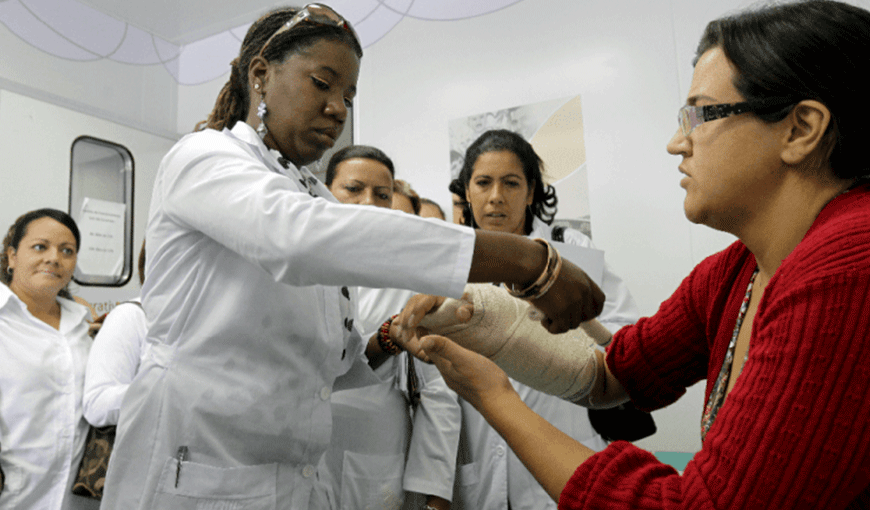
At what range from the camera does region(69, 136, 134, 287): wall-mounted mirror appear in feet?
11.8

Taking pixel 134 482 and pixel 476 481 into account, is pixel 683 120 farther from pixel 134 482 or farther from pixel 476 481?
pixel 476 481

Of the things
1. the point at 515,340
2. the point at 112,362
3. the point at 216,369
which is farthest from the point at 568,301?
the point at 112,362

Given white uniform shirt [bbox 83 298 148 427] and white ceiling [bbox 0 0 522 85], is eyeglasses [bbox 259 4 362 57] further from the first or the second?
white ceiling [bbox 0 0 522 85]

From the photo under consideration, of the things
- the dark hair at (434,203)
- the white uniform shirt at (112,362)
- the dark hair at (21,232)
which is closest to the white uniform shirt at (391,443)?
the white uniform shirt at (112,362)

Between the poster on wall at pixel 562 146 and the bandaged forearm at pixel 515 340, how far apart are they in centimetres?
167

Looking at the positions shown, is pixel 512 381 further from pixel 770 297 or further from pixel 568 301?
pixel 770 297

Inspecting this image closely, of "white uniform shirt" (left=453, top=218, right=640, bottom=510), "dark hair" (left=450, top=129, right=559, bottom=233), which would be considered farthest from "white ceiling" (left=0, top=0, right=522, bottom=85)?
"white uniform shirt" (left=453, top=218, right=640, bottom=510)

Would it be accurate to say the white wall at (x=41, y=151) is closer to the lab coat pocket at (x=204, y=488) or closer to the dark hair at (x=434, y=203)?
the dark hair at (x=434, y=203)

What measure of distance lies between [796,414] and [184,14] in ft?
13.8

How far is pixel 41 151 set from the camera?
3303 mm

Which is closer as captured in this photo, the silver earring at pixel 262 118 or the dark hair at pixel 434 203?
the silver earring at pixel 262 118

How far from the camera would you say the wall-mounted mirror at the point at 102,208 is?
3.58 metres

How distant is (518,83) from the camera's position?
9.75 ft

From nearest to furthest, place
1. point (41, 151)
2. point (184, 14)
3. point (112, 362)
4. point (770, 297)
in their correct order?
point (770, 297), point (112, 362), point (41, 151), point (184, 14)
